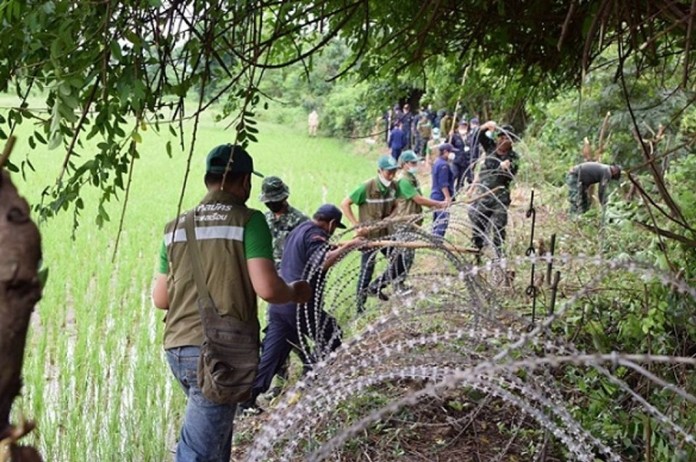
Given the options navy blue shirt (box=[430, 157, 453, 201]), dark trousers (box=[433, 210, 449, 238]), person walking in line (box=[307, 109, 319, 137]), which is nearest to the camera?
dark trousers (box=[433, 210, 449, 238])

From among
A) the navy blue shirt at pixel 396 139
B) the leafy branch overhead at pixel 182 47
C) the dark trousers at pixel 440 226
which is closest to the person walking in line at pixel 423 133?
the navy blue shirt at pixel 396 139

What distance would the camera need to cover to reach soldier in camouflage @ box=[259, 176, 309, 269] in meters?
5.06

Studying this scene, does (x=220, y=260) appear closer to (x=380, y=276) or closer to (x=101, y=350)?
(x=380, y=276)

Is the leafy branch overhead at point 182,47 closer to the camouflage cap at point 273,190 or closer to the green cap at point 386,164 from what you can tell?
the camouflage cap at point 273,190

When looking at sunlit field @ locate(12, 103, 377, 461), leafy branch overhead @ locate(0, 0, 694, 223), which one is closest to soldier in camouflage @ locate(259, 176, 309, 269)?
leafy branch overhead @ locate(0, 0, 694, 223)

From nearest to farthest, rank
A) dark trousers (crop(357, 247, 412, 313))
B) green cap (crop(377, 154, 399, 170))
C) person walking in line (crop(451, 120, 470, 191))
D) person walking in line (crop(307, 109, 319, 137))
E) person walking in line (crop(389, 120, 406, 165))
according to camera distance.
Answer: dark trousers (crop(357, 247, 412, 313)) < green cap (crop(377, 154, 399, 170)) < person walking in line (crop(451, 120, 470, 191)) < person walking in line (crop(389, 120, 406, 165)) < person walking in line (crop(307, 109, 319, 137))

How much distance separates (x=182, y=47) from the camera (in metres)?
2.89

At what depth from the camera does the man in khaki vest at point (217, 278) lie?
3.04m

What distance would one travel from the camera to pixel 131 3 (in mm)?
2340

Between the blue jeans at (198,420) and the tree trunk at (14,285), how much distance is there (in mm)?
2601

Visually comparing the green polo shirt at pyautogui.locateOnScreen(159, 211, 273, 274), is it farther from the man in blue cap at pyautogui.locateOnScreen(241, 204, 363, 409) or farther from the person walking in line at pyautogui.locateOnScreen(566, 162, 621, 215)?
the person walking in line at pyautogui.locateOnScreen(566, 162, 621, 215)

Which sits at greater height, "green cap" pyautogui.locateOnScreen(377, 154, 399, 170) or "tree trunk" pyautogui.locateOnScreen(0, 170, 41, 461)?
"tree trunk" pyautogui.locateOnScreen(0, 170, 41, 461)

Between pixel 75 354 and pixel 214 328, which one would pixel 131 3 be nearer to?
pixel 214 328

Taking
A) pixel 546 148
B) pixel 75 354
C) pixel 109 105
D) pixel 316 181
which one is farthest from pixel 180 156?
pixel 109 105
